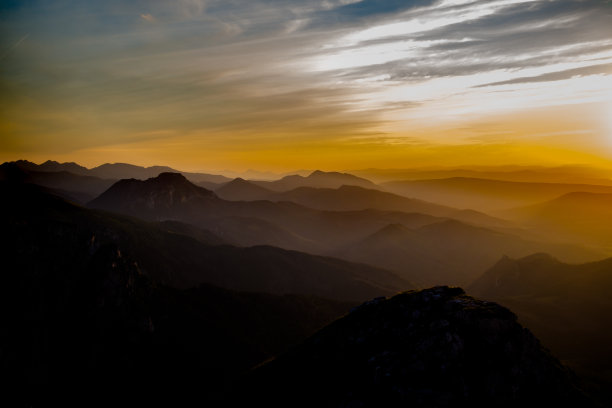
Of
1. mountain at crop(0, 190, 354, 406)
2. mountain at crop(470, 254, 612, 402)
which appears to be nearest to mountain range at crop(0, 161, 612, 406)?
mountain at crop(0, 190, 354, 406)

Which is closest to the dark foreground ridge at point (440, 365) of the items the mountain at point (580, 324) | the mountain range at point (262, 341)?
the mountain range at point (262, 341)

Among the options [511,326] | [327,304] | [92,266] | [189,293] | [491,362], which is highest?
[511,326]

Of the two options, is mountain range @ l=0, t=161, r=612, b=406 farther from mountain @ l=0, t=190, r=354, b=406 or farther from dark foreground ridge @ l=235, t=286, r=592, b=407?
mountain @ l=0, t=190, r=354, b=406

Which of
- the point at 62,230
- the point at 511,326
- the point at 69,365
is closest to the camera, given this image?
the point at 511,326

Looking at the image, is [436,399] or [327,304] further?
[327,304]

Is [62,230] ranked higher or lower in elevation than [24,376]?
higher

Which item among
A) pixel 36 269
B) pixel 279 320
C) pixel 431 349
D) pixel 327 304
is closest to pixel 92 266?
pixel 36 269

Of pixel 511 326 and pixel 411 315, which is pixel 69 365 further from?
pixel 511 326

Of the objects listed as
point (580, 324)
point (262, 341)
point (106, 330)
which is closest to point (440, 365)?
point (262, 341)
